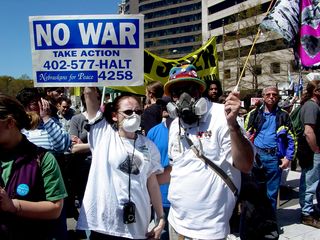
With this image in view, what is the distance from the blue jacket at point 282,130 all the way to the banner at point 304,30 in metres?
1.53

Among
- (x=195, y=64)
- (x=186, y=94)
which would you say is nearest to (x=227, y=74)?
(x=195, y=64)

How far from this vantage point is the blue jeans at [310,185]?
5.45 metres

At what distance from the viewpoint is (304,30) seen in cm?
375

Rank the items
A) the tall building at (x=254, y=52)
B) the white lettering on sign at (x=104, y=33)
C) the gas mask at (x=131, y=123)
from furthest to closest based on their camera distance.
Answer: the tall building at (x=254, y=52)
the white lettering on sign at (x=104, y=33)
the gas mask at (x=131, y=123)

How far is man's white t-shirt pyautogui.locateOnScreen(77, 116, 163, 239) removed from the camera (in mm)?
2744

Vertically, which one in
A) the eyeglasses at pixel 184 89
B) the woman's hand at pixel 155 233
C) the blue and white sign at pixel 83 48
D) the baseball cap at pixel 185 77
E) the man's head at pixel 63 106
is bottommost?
the woman's hand at pixel 155 233

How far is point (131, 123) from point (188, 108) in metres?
0.45

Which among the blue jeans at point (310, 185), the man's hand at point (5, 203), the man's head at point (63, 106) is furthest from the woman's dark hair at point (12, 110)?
the man's head at point (63, 106)

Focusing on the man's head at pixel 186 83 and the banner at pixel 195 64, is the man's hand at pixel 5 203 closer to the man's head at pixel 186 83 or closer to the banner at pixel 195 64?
the man's head at pixel 186 83

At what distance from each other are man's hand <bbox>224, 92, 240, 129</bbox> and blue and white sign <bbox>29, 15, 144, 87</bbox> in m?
1.33

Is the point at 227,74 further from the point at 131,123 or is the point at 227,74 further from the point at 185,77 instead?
the point at 131,123

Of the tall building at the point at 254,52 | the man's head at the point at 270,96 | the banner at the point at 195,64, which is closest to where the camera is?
the man's head at the point at 270,96

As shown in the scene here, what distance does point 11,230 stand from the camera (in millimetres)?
2121

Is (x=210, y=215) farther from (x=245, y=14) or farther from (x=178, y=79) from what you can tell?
(x=245, y=14)
